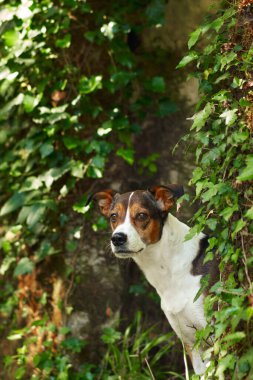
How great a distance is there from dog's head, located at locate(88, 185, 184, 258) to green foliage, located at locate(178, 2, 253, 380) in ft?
3.89

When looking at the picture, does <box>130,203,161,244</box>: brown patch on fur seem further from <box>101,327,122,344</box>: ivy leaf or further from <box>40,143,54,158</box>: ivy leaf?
<box>40,143,54,158</box>: ivy leaf

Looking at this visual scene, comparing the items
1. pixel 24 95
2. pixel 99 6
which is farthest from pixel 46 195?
pixel 99 6

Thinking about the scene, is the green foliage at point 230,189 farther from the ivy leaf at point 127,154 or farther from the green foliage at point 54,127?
the green foliage at point 54,127

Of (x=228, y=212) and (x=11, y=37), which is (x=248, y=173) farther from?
(x=11, y=37)

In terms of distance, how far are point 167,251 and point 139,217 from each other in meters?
0.33

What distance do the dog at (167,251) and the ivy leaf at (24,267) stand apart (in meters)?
1.56

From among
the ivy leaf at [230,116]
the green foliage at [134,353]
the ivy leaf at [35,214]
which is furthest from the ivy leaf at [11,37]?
the ivy leaf at [230,116]

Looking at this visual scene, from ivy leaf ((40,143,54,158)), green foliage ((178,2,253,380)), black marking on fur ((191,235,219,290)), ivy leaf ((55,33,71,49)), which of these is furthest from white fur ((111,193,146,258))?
ivy leaf ((55,33,71,49))

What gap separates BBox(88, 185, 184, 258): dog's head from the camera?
4867 mm

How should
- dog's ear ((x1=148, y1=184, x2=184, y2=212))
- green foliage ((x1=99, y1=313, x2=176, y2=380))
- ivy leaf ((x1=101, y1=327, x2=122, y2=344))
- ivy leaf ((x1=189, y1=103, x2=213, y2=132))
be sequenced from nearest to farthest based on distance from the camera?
ivy leaf ((x1=189, y1=103, x2=213, y2=132)) → dog's ear ((x1=148, y1=184, x2=184, y2=212)) → green foliage ((x1=99, y1=313, x2=176, y2=380)) → ivy leaf ((x1=101, y1=327, x2=122, y2=344))

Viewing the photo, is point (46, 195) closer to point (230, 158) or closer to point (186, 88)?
point (186, 88)

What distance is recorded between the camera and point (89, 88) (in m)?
6.35

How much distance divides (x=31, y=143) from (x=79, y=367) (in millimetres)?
2089

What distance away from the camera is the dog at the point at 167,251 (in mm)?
4879
